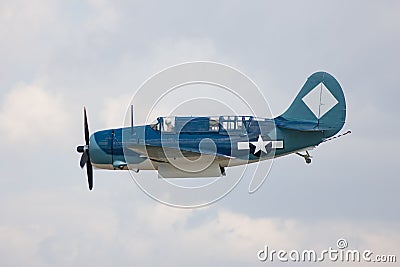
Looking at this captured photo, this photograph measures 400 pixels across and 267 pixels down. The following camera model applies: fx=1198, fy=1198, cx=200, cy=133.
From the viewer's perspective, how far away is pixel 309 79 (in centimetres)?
5584

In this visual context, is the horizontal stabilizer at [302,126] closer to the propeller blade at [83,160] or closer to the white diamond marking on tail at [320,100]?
the white diamond marking on tail at [320,100]

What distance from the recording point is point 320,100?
55156mm

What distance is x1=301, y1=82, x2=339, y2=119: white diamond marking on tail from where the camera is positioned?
180 feet

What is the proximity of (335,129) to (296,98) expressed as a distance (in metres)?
2.54

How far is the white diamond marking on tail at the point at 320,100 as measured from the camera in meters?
54.8

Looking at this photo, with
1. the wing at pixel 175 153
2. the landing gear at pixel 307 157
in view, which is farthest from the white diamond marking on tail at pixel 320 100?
the wing at pixel 175 153

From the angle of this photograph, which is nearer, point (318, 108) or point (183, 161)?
point (183, 161)

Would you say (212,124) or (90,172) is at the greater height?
(212,124)

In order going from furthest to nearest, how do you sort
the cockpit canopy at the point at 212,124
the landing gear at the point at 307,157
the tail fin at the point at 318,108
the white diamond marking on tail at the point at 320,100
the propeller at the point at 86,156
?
the propeller at the point at 86,156 < the white diamond marking on tail at the point at 320,100 < the landing gear at the point at 307,157 < the tail fin at the point at 318,108 < the cockpit canopy at the point at 212,124

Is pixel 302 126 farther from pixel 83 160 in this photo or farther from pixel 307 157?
pixel 83 160

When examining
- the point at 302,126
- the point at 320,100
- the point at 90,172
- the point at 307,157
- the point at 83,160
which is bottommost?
the point at 307,157

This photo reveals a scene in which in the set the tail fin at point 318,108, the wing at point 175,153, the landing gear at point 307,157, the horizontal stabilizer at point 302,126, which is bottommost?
the landing gear at point 307,157

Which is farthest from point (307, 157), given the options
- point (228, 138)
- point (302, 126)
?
point (228, 138)

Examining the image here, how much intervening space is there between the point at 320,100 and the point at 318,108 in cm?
48
